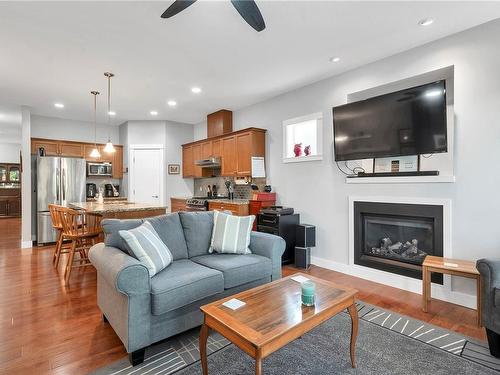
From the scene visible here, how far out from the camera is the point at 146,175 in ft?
21.7

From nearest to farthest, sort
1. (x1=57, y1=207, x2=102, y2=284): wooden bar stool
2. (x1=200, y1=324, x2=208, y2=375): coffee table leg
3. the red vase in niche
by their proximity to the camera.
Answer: (x1=200, y1=324, x2=208, y2=375): coffee table leg → (x1=57, y1=207, x2=102, y2=284): wooden bar stool → the red vase in niche

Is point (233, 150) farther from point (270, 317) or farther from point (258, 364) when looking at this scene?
point (258, 364)

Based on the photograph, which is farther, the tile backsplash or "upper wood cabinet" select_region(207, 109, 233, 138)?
"upper wood cabinet" select_region(207, 109, 233, 138)

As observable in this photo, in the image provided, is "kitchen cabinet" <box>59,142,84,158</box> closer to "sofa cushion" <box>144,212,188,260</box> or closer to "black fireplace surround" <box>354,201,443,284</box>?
"sofa cushion" <box>144,212,188,260</box>

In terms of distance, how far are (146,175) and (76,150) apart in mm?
1643

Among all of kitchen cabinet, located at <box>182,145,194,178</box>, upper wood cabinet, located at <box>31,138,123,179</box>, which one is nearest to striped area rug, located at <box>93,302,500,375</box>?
kitchen cabinet, located at <box>182,145,194,178</box>

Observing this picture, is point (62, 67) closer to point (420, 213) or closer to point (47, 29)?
point (47, 29)

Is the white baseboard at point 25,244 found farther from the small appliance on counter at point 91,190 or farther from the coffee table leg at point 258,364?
the coffee table leg at point 258,364

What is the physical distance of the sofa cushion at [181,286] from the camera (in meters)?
1.91

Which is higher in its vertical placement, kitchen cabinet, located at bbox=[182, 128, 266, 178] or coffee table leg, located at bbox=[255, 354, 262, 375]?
kitchen cabinet, located at bbox=[182, 128, 266, 178]

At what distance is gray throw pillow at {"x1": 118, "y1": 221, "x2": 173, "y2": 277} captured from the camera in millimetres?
2135

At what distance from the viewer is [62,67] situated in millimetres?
3615

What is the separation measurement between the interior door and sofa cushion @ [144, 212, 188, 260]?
410 cm

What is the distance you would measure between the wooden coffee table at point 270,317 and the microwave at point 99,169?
19.5 ft
